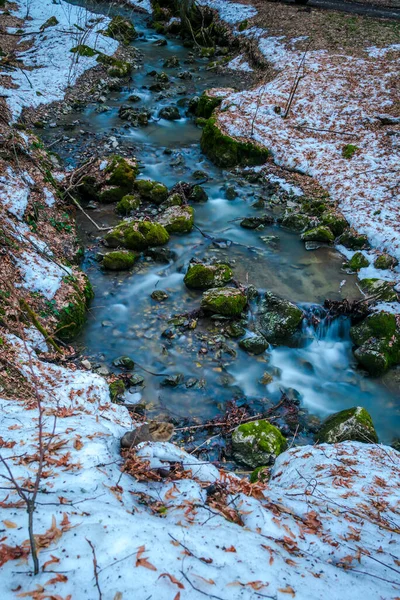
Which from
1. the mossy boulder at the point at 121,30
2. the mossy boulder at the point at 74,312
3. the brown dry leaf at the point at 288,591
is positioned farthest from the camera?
the mossy boulder at the point at 121,30

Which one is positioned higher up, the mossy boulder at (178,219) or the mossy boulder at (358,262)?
the mossy boulder at (178,219)

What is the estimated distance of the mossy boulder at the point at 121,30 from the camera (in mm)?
20188

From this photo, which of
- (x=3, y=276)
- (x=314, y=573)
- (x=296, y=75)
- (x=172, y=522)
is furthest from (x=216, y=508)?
(x=296, y=75)

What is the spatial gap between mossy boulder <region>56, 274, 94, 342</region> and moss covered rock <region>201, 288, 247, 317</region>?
2.15 meters

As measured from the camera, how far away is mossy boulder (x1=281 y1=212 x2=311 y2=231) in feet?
33.3

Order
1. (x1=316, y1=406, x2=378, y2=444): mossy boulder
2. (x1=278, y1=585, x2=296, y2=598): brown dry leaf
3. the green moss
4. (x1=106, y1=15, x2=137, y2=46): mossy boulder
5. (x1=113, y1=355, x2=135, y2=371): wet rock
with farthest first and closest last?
1. (x1=106, y1=15, x2=137, y2=46): mossy boulder
2. the green moss
3. (x1=113, y1=355, x2=135, y2=371): wet rock
4. (x1=316, y1=406, x2=378, y2=444): mossy boulder
5. (x1=278, y1=585, x2=296, y2=598): brown dry leaf

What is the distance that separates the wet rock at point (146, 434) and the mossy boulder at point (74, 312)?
2.89 meters

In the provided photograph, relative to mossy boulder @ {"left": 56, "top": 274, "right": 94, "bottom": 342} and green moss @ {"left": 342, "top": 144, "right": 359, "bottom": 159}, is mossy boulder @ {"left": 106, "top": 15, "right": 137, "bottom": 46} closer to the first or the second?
green moss @ {"left": 342, "top": 144, "right": 359, "bottom": 159}

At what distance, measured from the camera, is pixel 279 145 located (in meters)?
12.5

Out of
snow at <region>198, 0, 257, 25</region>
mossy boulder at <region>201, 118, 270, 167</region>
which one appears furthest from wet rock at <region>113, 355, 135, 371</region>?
snow at <region>198, 0, 257, 25</region>

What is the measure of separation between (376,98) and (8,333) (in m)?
13.8

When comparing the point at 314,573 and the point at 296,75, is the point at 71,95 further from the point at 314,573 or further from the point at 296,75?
the point at 314,573

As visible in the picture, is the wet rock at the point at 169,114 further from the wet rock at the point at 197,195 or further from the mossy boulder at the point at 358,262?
the mossy boulder at the point at 358,262

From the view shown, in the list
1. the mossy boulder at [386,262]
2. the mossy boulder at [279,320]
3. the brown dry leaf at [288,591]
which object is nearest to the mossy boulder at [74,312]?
the mossy boulder at [279,320]
